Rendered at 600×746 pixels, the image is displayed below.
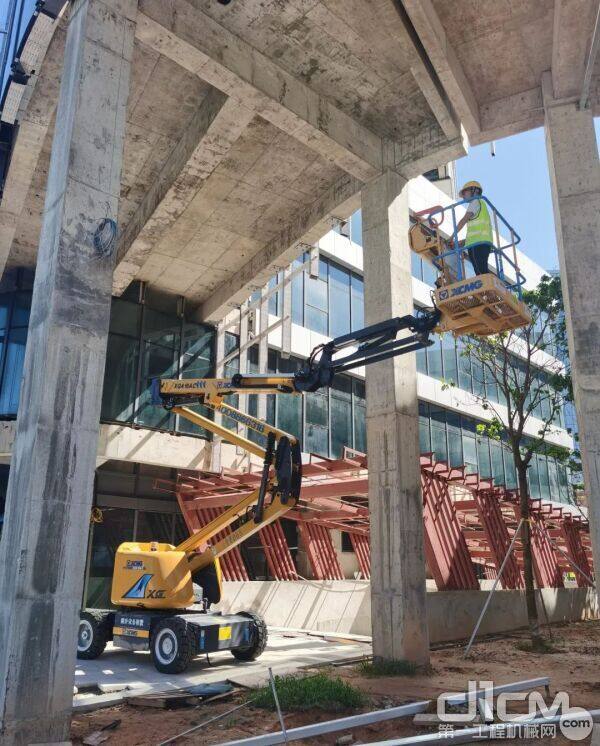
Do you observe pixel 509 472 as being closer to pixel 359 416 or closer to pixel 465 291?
pixel 359 416

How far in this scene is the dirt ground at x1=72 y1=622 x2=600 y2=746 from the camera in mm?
7340

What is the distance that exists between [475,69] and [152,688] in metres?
13.4

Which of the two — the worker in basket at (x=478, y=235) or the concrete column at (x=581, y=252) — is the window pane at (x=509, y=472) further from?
the worker in basket at (x=478, y=235)

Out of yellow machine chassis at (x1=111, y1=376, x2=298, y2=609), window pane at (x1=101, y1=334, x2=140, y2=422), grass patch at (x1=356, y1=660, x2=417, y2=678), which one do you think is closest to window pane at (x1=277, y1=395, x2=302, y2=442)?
window pane at (x1=101, y1=334, x2=140, y2=422)

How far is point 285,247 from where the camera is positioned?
1869 centimetres

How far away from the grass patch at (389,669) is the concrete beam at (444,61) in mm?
11033

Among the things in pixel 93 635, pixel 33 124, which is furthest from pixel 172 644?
pixel 33 124

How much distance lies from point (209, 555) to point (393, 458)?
4.23m

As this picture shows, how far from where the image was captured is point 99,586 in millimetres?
20656

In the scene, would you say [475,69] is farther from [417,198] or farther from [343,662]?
[417,198]

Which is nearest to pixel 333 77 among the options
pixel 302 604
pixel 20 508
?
pixel 20 508

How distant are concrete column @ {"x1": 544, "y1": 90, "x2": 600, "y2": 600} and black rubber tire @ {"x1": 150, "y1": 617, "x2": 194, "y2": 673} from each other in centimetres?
709

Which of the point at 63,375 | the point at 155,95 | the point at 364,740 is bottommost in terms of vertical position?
the point at 364,740

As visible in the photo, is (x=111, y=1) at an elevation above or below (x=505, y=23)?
below
